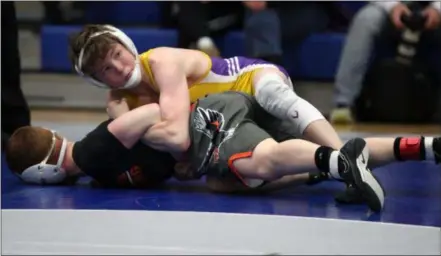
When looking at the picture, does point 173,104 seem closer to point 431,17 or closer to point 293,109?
point 293,109

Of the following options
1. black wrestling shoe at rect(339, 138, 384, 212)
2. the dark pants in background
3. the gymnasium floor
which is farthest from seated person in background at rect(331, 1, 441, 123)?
black wrestling shoe at rect(339, 138, 384, 212)

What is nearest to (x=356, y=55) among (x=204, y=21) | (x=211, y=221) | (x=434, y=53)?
(x=434, y=53)

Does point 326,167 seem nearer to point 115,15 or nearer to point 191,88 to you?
point 191,88

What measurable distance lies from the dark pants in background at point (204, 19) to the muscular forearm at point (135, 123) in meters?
1.49

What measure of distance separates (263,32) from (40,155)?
A: 154 centimetres

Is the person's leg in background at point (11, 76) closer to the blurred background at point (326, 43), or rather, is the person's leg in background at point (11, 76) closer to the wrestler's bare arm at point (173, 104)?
the blurred background at point (326, 43)

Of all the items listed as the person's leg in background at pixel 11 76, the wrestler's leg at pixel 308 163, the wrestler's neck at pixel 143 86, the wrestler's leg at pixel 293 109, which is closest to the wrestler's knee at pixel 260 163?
the wrestler's leg at pixel 308 163

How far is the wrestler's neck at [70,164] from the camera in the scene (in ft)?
8.10

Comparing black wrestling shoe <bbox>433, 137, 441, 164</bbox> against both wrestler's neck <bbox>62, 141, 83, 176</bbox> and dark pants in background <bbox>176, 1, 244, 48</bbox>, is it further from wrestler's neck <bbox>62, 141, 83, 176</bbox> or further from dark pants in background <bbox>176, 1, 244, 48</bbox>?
dark pants in background <bbox>176, 1, 244, 48</bbox>

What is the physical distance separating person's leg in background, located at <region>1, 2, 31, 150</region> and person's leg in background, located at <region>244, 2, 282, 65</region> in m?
1.05

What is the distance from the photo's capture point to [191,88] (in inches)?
97.6

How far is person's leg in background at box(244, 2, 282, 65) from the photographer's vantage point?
3.72 metres

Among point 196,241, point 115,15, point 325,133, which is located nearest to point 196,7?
point 115,15

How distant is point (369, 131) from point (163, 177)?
1318mm
